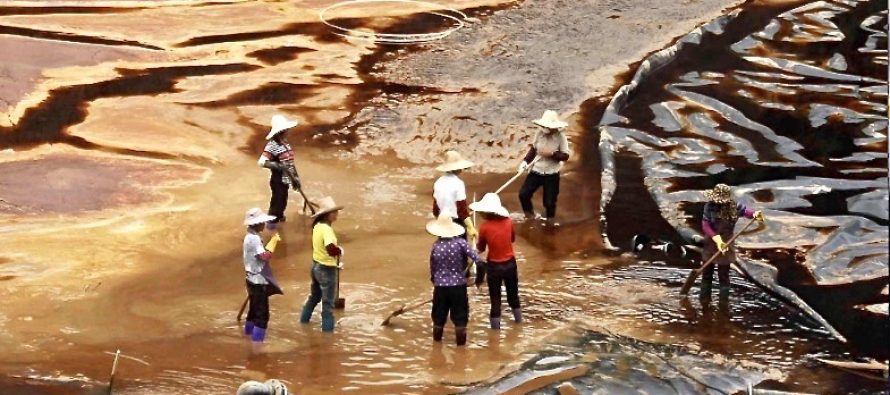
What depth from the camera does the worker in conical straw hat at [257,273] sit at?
11.1 metres

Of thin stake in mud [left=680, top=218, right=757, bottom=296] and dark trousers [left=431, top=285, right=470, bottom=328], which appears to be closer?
dark trousers [left=431, top=285, right=470, bottom=328]

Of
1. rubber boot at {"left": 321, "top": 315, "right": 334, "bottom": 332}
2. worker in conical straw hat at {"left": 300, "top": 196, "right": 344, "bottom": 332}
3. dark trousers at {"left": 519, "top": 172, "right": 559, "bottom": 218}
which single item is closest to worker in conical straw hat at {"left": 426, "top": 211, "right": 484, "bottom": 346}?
worker in conical straw hat at {"left": 300, "top": 196, "right": 344, "bottom": 332}

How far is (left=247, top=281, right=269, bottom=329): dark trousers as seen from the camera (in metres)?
11.3

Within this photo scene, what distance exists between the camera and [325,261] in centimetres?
1152

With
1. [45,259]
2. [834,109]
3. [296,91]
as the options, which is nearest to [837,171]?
[834,109]

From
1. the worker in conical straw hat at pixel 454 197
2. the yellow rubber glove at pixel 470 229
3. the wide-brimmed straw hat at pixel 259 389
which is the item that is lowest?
the yellow rubber glove at pixel 470 229

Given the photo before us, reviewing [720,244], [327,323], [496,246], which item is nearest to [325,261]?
[327,323]

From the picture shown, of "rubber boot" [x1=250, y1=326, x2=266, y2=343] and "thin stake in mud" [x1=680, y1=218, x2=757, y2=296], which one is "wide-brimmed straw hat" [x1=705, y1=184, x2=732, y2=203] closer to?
"thin stake in mud" [x1=680, y1=218, x2=757, y2=296]

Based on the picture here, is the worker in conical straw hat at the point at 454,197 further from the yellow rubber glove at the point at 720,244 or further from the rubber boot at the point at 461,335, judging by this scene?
the yellow rubber glove at the point at 720,244

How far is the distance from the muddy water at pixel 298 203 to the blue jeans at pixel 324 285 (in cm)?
28

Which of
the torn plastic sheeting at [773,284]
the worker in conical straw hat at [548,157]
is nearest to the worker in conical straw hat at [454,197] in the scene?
the worker in conical straw hat at [548,157]

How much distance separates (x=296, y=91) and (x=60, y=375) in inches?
369

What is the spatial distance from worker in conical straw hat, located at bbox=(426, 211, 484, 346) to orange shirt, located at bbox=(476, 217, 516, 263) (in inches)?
14.1

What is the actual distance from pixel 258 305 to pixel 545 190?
15.5 feet
